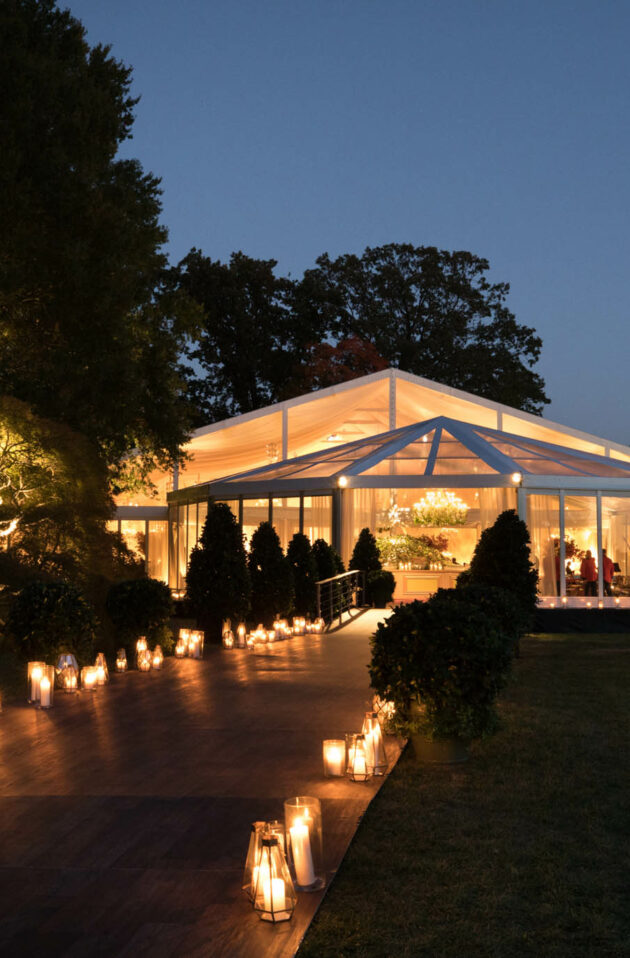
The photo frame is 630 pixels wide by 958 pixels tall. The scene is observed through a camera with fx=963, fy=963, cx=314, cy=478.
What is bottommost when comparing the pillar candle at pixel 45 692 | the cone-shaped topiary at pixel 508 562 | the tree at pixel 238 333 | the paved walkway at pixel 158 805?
the paved walkway at pixel 158 805

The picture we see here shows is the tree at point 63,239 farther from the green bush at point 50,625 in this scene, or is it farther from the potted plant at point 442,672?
the potted plant at point 442,672

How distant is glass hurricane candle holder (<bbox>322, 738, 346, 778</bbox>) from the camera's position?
600 centimetres

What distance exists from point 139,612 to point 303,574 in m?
5.52

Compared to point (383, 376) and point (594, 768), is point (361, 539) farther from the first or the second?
point (594, 768)

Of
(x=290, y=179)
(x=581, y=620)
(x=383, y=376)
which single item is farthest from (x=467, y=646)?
(x=290, y=179)

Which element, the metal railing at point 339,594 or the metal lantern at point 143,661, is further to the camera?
the metal railing at point 339,594

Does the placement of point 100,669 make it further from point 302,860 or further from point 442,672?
point 302,860

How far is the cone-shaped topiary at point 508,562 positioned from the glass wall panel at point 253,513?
7.42 meters

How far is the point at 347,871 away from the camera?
4.62 meters

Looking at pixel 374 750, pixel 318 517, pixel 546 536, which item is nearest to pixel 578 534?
pixel 546 536

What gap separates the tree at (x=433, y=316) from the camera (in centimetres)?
4288

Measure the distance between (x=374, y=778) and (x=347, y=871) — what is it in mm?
1532

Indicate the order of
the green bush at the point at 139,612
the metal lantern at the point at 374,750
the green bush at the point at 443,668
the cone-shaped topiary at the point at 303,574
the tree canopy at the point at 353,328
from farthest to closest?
the tree canopy at the point at 353,328
the cone-shaped topiary at the point at 303,574
the green bush at the point at 139,612
the green bush at the point at 443,668
the metal lantern at the point at 374,750

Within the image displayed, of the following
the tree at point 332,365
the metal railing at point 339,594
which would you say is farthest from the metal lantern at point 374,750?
the tree at point 332,365
